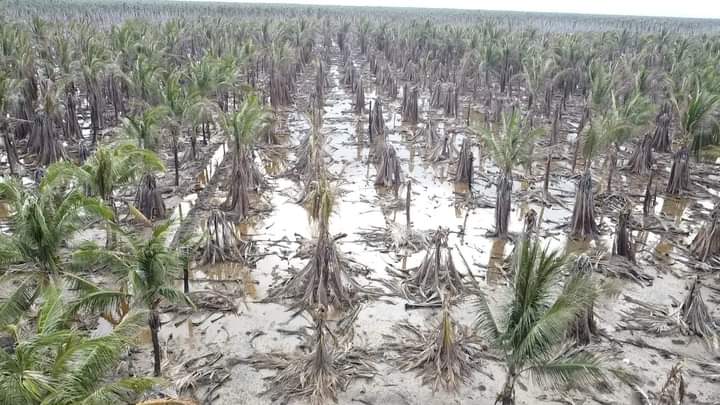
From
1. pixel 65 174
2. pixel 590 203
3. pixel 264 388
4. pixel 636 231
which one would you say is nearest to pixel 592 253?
pixel 590 203

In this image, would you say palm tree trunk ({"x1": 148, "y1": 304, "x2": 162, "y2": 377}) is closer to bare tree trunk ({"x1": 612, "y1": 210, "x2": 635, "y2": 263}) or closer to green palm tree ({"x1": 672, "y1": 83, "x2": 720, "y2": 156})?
bare tree trunk ({"x1": 612, "y1": 210, "x2": 635, "y2": 263})

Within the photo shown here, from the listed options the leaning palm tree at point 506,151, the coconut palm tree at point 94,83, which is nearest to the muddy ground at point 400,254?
the leaning palm tree at point 506,151

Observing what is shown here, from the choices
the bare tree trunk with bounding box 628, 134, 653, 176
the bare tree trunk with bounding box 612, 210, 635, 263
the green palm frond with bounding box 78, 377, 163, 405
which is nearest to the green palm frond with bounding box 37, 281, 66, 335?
the green palm frond with bounding box 78, 377, 163, 405

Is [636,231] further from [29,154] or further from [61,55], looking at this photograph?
[61,55]

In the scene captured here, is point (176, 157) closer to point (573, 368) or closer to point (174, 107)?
point (174, 107)

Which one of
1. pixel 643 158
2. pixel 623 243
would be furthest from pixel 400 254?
pixel 643 158

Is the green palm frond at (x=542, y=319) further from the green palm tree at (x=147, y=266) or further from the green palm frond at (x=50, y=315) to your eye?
the green palm frond at (x=50, y=315)
